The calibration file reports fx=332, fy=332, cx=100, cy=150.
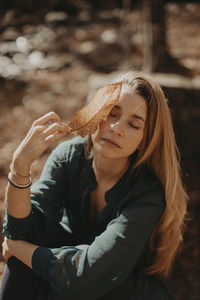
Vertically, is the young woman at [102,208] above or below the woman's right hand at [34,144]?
below

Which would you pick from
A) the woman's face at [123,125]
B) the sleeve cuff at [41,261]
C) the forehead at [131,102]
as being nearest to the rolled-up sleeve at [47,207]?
the sleeve cuff at [41,261]

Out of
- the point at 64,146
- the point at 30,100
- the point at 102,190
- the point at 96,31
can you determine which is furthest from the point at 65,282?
the point at 96,31

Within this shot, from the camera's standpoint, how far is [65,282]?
5.49 feet

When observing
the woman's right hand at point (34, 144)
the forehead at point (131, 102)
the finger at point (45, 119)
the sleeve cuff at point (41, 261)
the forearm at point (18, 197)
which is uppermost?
the forehead at point (131, 102)

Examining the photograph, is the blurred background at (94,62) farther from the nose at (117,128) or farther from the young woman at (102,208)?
the nose at (117,128)

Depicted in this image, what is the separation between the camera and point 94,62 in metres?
6.03

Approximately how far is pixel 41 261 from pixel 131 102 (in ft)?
3.16

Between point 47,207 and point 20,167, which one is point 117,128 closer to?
point 20,167

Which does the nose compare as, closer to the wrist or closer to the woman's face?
the woman's face

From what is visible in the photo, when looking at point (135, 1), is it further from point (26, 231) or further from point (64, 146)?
point (26, 231)

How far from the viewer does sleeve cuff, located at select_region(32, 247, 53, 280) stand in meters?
1.71

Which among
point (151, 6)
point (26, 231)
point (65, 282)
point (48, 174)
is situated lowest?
point (65, 282)

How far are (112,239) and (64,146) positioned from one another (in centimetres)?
70

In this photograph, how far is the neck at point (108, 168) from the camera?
2.02 metres
